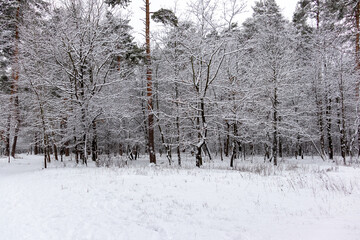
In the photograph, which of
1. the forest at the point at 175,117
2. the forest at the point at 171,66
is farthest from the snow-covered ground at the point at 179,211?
the forest at the point at 171,66

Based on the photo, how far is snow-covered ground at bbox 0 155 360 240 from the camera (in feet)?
12.4

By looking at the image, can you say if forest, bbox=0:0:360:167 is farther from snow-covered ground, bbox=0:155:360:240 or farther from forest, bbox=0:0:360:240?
snow-covered ground, bbox=0:155:360:240

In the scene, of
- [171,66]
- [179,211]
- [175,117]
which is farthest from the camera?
[171,66]

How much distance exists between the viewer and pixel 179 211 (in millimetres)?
4898

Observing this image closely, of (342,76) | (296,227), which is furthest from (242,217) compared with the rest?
(342,76)

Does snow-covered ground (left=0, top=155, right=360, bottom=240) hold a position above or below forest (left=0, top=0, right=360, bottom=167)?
below

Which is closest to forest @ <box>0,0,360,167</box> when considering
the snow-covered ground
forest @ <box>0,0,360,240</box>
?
forest @ <box>0,0,360,240</box>

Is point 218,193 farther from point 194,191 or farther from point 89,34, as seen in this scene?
point 89,34

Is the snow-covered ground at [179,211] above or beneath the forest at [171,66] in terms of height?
beneath

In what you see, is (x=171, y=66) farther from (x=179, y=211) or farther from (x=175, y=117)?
(x=179, y=211)

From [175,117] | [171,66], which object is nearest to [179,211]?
[175,117]

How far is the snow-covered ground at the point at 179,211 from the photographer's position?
3.79 meters

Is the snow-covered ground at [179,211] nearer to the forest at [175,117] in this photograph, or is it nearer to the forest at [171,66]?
the forest at [175,117]

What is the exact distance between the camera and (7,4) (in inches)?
666
